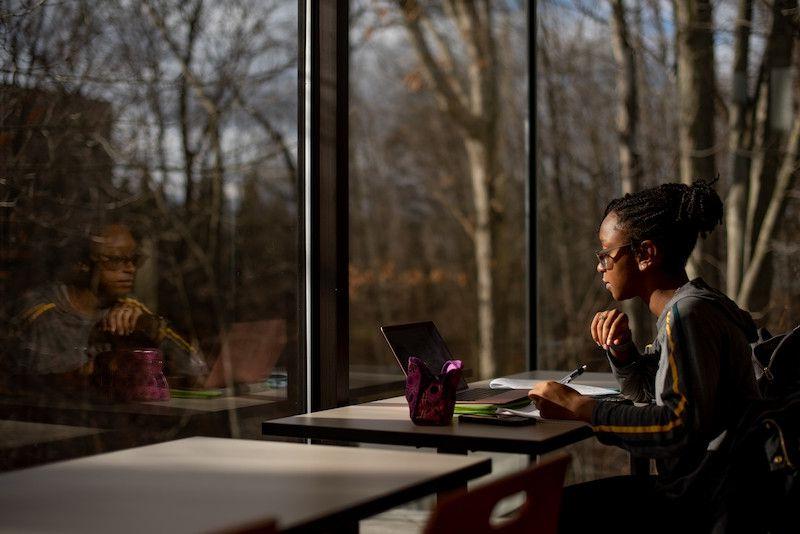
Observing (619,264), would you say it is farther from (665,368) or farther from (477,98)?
(477,98)

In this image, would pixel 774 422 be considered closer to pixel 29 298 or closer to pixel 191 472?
pixel 191 472

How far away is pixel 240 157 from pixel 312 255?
199 centimetres

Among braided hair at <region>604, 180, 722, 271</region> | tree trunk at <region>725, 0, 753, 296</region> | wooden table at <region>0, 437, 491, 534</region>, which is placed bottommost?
wooden table at <region>0, 437, 491, 534</region>

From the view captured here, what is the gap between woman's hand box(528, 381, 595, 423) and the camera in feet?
7.21

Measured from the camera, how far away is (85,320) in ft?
7.64

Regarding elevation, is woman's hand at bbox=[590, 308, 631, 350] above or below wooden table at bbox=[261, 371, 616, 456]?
above

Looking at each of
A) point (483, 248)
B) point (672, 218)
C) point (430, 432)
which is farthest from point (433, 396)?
point (483, 248)

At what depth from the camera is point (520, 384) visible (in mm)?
2938

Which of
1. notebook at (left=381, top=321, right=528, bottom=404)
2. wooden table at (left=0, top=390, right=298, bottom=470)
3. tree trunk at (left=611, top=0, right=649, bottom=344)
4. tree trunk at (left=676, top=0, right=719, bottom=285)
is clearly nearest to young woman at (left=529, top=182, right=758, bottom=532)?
notebook at (left=381, top=321, right=528, bottom=404)

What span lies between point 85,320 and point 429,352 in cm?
89

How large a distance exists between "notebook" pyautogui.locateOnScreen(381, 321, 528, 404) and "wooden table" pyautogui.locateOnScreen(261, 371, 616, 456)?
0.21m

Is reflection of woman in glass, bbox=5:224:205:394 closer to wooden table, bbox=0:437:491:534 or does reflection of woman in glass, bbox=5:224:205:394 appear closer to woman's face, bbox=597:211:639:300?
wooden table, bbox=0:437:491:534

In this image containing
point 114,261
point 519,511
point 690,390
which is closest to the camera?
point 519,511

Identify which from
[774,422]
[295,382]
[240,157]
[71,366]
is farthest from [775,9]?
[71,366]
